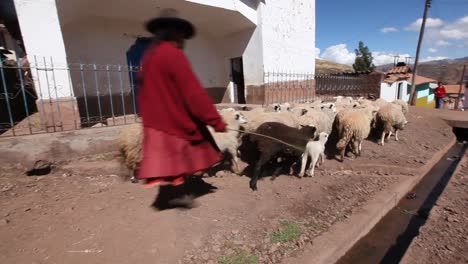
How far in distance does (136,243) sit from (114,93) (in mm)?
6479

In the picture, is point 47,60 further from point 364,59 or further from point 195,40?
point 364,59

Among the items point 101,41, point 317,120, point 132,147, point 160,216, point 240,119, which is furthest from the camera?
point 101,41

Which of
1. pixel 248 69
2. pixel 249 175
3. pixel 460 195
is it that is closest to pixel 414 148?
pixel 460 195

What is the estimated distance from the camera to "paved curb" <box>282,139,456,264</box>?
256cm

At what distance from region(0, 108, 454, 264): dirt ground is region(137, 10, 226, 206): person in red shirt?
848mm

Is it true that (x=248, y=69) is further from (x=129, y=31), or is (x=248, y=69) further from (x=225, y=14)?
(x=129, y=31)

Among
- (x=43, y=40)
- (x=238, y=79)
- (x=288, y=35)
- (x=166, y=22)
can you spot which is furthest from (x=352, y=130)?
(x=43, y=40)

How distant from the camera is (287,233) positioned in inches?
113

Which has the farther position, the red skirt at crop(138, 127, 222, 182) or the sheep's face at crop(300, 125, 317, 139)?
the sheep's face at crop(300, 125, 317, 139)

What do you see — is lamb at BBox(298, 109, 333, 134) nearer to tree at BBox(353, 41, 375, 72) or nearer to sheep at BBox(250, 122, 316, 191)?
sheep at BBox(250, 122, 316, 191)

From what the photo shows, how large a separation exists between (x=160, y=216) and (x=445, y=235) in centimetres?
358

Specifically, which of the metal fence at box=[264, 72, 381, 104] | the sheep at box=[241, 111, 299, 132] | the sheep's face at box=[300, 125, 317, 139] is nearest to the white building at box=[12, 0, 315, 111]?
the metal fence at box=[264, 72, 381, 104]

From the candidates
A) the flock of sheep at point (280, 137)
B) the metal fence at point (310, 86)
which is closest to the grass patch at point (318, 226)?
the flock of sheep at point (280, 137)

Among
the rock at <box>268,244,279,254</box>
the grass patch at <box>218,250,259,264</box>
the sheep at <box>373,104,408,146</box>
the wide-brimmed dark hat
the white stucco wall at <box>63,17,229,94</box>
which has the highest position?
the white stucco wall at <box>63,17,229,94</box>
